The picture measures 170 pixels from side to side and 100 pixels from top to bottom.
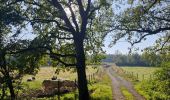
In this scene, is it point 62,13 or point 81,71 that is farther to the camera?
point 81,71

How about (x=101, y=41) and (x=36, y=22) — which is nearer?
(x=36, y=22)

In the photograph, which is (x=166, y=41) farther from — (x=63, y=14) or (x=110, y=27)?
(x=63, y=14)

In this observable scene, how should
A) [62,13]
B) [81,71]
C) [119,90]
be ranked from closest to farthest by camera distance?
1. [62,13]
2. [81,71]
3. [119,90]

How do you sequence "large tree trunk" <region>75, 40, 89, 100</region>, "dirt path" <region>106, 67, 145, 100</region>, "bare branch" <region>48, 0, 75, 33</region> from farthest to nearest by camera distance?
"dirt path" <region>106, 67, 145, 100</region> < "large tree trunk" <region>75, 40, 89, 100</region> < "bare branch" <region>48, 0, 75, 33</region>

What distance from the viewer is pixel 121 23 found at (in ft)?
102

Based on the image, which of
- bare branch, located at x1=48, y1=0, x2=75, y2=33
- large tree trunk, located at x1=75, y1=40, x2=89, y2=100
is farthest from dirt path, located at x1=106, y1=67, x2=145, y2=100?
bare branch, located at x1=48, y1=0, x2=75, y2=33

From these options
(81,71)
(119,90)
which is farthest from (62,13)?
(119,90)

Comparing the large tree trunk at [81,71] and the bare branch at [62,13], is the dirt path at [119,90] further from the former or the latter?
the bare branch at [62,13]

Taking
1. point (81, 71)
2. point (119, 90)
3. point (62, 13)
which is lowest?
point (119, 90)

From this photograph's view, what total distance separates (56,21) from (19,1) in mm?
3868

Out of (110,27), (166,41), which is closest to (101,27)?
(110,27)

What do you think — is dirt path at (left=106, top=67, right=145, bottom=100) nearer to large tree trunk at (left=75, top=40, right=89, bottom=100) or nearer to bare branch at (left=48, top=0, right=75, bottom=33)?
large tree trunk at (left=75, top=40, right=89, bottom=100)

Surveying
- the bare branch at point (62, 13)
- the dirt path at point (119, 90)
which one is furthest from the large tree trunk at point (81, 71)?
the dirt path at point (119, 90)

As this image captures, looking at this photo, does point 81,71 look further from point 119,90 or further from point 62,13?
point 119,90
